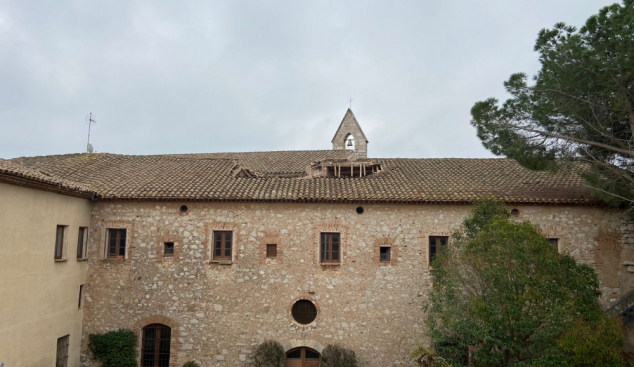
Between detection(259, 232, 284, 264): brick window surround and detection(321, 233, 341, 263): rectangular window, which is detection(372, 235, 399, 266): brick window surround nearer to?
detection(321, 233, 341, 263): rectangular window

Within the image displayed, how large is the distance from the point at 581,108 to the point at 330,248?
8.99 metres

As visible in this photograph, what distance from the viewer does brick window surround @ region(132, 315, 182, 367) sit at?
14.0 meters

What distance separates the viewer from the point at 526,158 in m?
13.6

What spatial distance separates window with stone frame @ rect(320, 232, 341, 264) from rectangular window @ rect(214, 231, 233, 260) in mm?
3289

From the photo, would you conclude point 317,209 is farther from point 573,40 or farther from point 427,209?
point 573,40

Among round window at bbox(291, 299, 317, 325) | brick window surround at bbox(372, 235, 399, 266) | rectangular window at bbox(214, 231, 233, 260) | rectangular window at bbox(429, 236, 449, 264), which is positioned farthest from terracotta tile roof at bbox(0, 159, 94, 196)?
rectangular window at bbox(429, 236, 449, 264)

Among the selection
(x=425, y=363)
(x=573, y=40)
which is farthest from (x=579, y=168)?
(x=425, y=363)

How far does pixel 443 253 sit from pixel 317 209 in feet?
14.9

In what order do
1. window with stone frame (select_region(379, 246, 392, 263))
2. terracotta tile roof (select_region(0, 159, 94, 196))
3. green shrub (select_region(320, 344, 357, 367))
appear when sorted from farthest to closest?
→ window with stone frame (select_region(379, 246, 392, 263))
green shrub (select_region(320, 344, 357, 367))
terracotta tile roof (select_region(0, 159, 94, 196))

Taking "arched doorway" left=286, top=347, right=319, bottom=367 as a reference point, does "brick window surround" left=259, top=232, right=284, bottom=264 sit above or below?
above

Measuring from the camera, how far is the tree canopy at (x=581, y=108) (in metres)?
11.4

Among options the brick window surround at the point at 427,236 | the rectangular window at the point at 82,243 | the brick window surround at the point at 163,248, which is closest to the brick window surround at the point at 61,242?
the rectangular window at the point at 82,243

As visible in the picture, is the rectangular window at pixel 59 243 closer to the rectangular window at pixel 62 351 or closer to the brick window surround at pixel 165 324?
the rectangular window at pixel 62 351

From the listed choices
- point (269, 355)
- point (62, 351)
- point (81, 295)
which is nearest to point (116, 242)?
point (81, 295)
